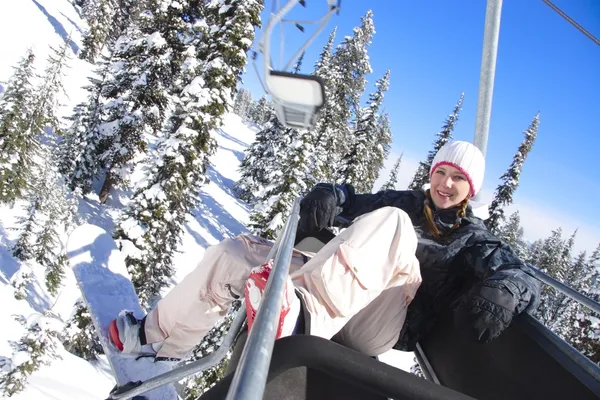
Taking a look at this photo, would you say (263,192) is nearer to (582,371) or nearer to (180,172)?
(180,172)

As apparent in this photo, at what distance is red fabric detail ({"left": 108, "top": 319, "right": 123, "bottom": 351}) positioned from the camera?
3.02 m

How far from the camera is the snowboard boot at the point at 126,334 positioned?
9.76 feet

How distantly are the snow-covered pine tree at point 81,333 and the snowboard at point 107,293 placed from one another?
10.4 metres

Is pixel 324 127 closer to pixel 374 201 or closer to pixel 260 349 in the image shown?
pixel 374 201

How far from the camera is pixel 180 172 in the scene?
1369 cm

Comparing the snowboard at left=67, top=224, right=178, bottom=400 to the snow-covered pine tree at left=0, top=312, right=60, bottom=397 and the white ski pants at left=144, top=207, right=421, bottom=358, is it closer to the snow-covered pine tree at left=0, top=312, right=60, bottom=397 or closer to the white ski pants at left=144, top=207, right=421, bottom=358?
the white ski pants at left=144, top=207, right=421, bottom=358

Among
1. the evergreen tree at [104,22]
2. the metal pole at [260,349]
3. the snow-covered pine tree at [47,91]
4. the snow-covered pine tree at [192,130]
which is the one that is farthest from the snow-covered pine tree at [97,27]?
the metal pole at [260,349]

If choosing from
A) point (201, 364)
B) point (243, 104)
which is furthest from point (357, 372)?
point (243, 104)

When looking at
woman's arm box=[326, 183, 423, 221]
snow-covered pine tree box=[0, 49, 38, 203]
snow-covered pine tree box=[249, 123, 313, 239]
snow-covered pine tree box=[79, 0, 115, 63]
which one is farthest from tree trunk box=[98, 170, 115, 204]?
snow-covered pine tree box=[79, 0, 115, 63]

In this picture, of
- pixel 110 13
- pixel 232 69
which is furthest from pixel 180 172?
pixel 110 13

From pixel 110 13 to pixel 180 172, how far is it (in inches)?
1981

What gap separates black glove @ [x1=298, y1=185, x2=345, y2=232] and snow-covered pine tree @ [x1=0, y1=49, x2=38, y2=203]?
2588cm

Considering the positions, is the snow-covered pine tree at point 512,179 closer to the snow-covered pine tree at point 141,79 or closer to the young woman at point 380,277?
the snow-covered pine tree at point 141,79

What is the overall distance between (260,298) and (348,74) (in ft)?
74.1
